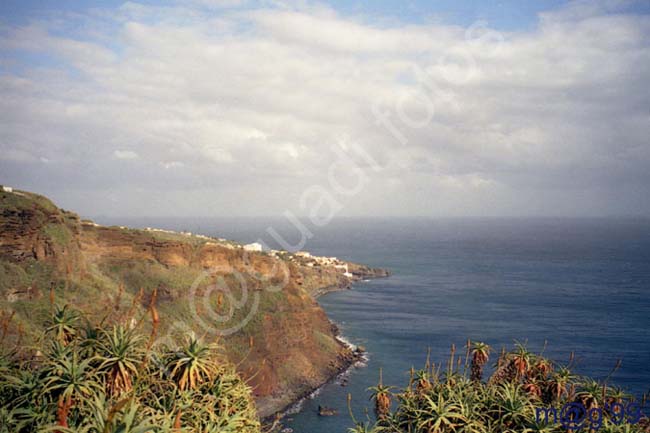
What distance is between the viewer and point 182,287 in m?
58.3

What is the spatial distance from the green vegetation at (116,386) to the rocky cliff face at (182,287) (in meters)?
27.8

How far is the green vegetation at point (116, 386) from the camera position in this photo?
401 inches

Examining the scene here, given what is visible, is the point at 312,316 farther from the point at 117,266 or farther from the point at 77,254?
the point at 77,254

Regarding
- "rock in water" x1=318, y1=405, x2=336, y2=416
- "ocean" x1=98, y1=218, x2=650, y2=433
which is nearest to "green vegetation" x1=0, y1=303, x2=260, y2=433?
"ocean" x1=98, y1=218, x2=650, y2=433

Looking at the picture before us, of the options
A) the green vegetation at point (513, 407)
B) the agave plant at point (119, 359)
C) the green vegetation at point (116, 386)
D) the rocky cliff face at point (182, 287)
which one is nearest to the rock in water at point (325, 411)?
the rocky cliff face at point (182, 287)

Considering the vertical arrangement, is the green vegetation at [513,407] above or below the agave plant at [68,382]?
below

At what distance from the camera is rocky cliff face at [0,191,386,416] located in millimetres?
46312

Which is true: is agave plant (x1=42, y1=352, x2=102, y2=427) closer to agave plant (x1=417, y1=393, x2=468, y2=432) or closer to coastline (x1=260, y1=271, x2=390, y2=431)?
agave plant (x1=417, y1=393, x2=468, y2=432)

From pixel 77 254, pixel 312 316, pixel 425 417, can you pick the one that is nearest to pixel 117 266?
pixel 77 254

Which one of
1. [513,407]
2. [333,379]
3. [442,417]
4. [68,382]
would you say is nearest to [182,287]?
[333,379]

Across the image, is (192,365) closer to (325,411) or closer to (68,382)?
(68,382)

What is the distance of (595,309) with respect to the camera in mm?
87250

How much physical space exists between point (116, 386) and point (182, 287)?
152 ft

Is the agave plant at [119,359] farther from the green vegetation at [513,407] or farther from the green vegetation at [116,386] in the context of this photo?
the green vegetation at [513,407]
